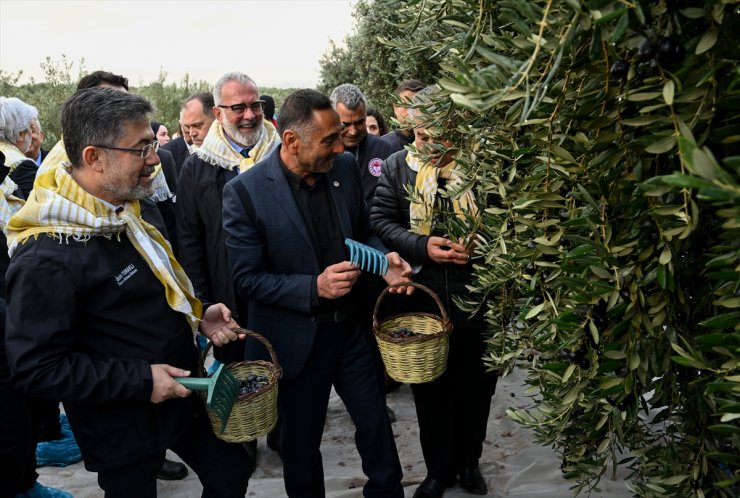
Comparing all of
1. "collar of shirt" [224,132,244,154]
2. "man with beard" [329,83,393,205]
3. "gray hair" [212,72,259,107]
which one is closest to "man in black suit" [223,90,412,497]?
"collar of shirt" [224,132,244,154]

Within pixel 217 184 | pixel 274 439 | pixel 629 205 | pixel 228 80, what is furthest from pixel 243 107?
pixel 629 205

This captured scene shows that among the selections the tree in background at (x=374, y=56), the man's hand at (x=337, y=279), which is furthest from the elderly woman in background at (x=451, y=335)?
the tree in background at (x=374, y=56)

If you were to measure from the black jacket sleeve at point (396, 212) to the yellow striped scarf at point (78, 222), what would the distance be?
1391 mm

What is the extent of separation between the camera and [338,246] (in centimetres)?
356

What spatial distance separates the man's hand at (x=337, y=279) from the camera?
3205 mm

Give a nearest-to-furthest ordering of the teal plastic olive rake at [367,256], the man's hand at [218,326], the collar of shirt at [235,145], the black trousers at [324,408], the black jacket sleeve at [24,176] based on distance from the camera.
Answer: the man's hand at [218,326], the teal plastic olive rake at [367,256], the black trousers at [324,408], the black jacket sleeve at [24,176], the collar of shirt at [235,145]

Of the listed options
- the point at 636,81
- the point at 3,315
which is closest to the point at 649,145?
the point at 636,81

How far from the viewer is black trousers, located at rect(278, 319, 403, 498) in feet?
11.4

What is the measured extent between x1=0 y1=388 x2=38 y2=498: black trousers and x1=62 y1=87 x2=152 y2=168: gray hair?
1389 millimetres

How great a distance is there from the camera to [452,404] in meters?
3.95

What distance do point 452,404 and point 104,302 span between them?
221cm

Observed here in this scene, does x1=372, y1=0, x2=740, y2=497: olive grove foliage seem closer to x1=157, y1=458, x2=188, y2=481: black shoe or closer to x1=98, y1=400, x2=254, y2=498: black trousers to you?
x1=98, y1=400, x2=254, y2=498: black trousers

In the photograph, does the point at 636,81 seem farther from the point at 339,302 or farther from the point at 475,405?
the point at 475,405

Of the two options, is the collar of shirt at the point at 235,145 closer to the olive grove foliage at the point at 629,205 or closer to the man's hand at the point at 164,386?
the man's hand at the point at 164,386
